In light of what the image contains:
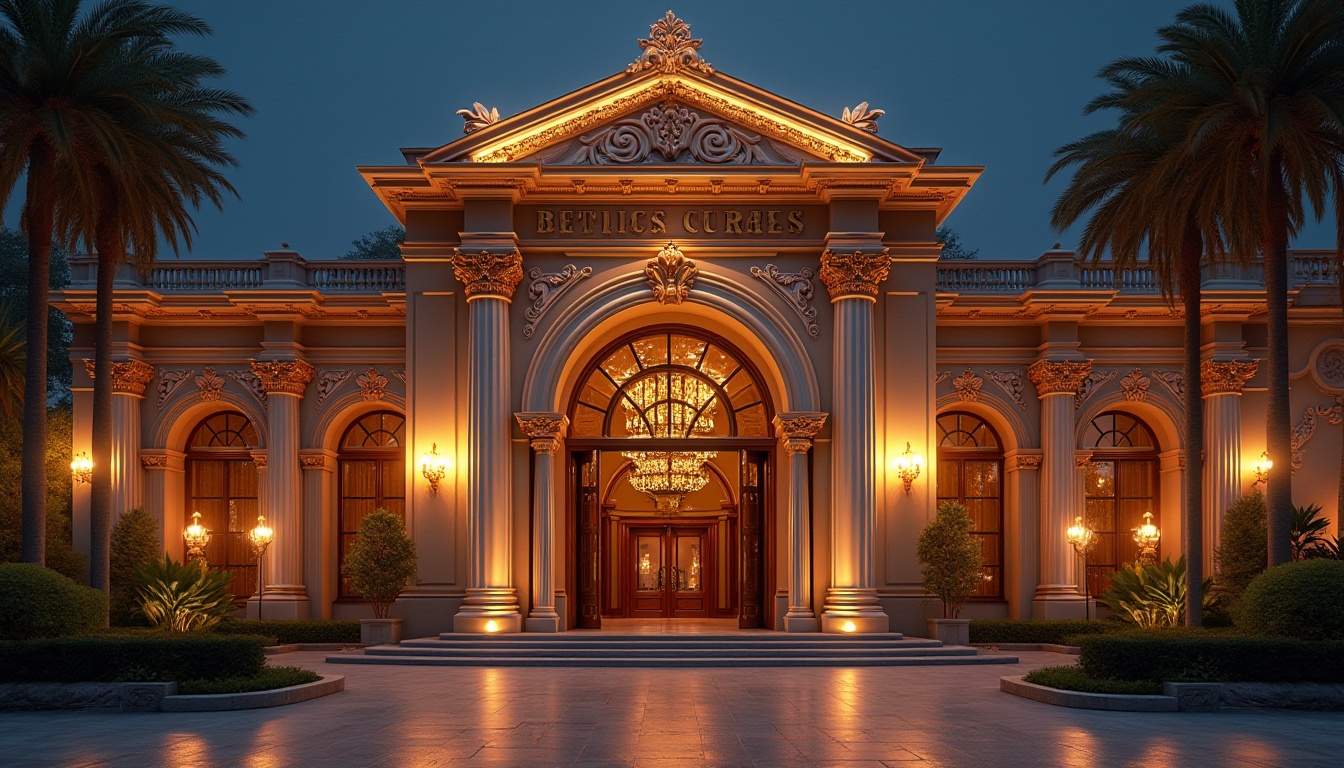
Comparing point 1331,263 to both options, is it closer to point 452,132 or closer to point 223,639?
point 223,639

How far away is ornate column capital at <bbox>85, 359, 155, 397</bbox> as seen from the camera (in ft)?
91.2

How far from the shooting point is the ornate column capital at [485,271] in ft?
79.0

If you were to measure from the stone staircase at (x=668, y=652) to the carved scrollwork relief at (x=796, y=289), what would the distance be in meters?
6.21

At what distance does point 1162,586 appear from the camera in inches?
906

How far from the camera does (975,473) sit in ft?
95.9

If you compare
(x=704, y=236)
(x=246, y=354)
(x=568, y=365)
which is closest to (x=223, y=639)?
(x=568, y=365)

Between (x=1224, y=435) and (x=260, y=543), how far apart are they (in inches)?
822

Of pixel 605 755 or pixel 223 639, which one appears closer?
pixel 605 755

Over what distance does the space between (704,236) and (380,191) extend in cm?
644

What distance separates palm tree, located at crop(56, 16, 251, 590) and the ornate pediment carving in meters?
6.45

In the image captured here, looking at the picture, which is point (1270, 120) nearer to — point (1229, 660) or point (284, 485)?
point (1229, 660)

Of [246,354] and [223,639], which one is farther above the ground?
[246,354]

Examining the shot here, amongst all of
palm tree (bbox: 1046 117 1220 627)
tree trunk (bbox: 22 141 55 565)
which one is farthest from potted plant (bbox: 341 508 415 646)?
palm tree (bbox: 1046 117 1220 627)

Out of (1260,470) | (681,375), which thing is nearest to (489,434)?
(681,375)
